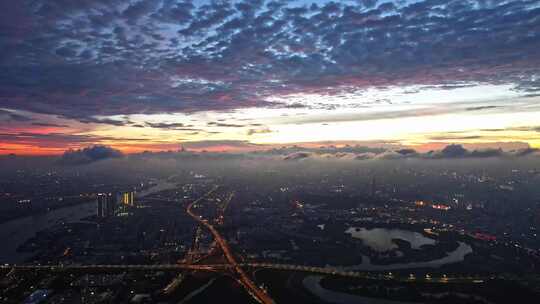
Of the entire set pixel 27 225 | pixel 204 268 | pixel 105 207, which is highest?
pixel 105 207

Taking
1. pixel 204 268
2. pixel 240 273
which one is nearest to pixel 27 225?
pixel 204 268

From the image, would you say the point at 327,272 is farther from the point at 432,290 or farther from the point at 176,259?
the point at 176,259

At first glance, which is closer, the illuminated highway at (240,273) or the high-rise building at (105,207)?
the illuminated highway at (240,273)

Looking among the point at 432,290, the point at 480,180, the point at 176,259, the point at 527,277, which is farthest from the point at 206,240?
the point at 480,180

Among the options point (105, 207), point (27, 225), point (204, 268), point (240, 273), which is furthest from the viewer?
point (105, 207)

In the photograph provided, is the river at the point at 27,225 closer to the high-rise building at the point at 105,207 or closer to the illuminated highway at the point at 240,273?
the high-rise building at the point at 105,207

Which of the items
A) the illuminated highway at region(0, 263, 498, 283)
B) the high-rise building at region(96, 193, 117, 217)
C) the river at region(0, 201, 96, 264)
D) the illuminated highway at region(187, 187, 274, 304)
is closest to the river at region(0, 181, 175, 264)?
the river at region(0, 201, 96, 264)

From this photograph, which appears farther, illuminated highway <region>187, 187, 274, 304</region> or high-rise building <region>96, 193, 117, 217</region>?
high-rise building <region>96, 193, 117, 217</region>

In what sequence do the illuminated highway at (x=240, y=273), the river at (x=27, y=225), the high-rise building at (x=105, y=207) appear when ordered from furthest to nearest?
the high-rise building at (x=105, y=207) → the river at (x=27, y=225) → the illuminated highway at (x=240, y=273)

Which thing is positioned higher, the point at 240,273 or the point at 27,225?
the point at 240,273


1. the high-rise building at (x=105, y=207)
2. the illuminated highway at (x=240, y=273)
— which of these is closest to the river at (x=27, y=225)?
the high-rise building at (x=105, y=207)

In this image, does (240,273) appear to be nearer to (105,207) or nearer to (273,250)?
(273,250)

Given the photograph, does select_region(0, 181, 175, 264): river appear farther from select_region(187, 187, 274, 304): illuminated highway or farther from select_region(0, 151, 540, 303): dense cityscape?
select_region(187, 187, 274, 304): illuminated highway
